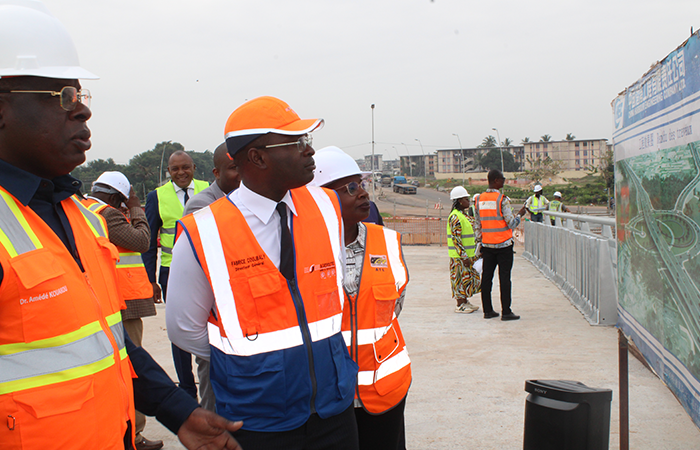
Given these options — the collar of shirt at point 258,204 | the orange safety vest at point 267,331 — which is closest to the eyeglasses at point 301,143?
the collar of shirt at point 258,204

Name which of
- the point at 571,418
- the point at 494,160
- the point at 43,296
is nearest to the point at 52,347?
the point at 43,296

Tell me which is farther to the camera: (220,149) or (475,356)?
(475,356)

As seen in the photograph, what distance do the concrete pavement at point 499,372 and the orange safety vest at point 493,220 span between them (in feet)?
3.92

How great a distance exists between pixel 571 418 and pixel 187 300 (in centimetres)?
225

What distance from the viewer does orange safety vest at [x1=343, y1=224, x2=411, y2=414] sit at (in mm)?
2600

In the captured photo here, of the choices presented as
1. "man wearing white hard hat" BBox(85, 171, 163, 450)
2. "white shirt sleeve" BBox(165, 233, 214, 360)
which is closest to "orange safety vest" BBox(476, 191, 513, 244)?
"man wearing white hard hat" BBox(85, 171, 163, 450)

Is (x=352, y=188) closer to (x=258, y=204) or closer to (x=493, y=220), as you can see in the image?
(x=258, y=204)

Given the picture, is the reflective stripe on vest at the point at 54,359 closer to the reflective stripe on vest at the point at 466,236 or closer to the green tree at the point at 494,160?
the reflective stripe on vest at the point at 466,236

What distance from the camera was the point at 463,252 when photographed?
8438 mm

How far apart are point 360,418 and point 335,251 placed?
99cm

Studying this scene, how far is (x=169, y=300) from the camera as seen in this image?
213 centimetres

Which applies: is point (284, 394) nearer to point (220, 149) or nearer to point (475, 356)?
point (220, 149)

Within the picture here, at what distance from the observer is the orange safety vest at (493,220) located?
7.94 meters

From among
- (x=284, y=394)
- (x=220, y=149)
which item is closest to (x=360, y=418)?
(x=284, y=394)
